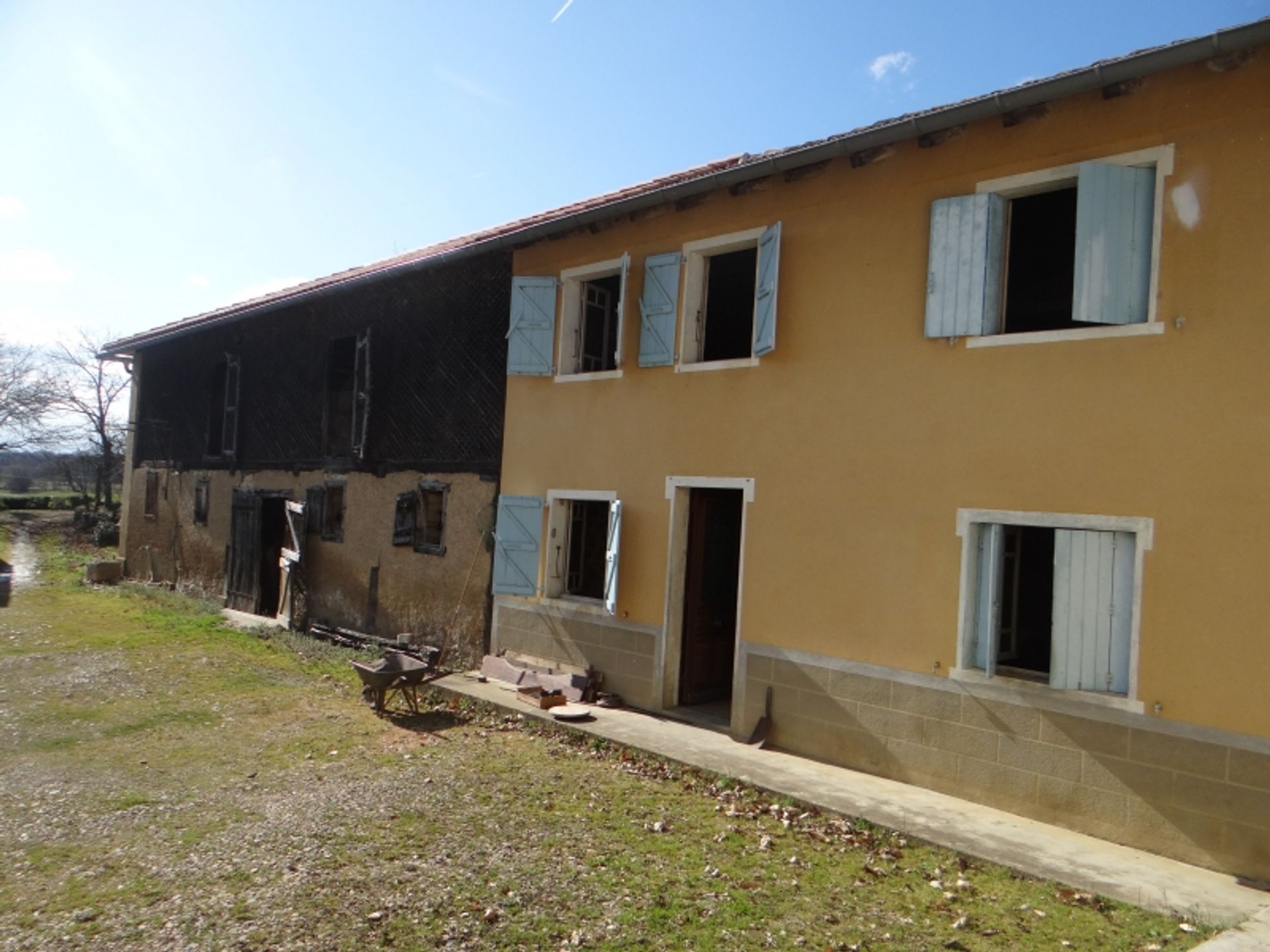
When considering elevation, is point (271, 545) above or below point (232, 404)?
below

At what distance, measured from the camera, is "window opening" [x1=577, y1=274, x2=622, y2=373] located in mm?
10266

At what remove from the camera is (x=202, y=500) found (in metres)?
17.4

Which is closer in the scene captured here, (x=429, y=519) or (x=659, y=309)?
(x=659, y=309)

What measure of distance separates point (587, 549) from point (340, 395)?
22.7ft

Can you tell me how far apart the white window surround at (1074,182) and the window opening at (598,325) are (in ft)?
15.3

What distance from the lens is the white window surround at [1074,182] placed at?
5887mm

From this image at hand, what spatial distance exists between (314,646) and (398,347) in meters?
4.62

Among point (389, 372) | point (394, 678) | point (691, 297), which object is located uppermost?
point (691, 297)

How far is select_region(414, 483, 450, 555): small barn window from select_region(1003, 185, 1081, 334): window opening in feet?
25.1

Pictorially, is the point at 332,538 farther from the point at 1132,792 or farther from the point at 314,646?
the point at 1132,792

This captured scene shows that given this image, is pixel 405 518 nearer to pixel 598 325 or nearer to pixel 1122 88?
pixel 598 325

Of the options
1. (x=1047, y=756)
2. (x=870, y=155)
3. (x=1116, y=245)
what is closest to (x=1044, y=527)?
(x=1047, y=756)

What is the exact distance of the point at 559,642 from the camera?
388 inches

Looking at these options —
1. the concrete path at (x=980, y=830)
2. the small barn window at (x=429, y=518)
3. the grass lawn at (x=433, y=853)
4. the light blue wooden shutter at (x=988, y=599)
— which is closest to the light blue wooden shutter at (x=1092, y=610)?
the light blue wooden shutter at (x=988, y=599)
